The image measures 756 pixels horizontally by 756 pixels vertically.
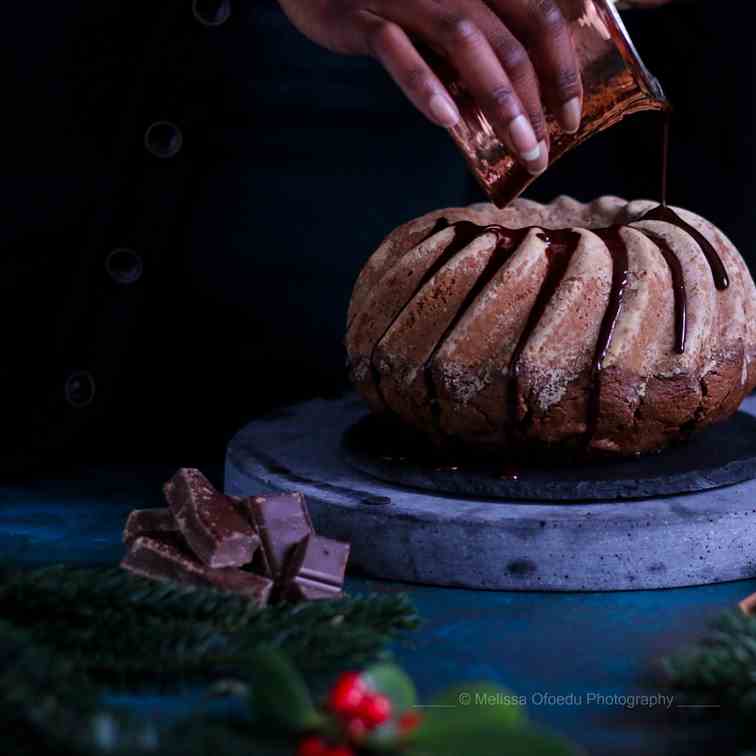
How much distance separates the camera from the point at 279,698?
110 cm

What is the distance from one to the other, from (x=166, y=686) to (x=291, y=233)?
4.84ft

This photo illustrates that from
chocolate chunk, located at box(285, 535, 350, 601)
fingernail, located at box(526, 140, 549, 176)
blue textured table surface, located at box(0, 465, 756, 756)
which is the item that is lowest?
blue textured table surface, located at box(0, 465, 756, 756)

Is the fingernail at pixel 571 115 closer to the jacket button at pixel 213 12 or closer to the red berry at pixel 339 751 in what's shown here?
the jacket button at pixel 213 12

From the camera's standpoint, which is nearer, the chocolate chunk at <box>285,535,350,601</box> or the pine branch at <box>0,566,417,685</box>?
the pine branch at <box>0,566,417,685</box>

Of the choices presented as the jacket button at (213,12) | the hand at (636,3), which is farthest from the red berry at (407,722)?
the hand at (636,3)

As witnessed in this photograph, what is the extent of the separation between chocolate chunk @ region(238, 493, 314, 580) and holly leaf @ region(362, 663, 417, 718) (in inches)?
20.2

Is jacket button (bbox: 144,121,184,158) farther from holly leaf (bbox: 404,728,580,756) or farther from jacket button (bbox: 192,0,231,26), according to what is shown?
holly leaf (bbox: 404,728,580,756)

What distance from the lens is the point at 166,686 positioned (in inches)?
50.9

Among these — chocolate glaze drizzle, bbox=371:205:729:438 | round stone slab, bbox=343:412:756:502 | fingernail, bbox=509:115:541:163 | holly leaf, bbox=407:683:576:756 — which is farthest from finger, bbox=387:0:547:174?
holly leaf, bbox=407:683:576:756

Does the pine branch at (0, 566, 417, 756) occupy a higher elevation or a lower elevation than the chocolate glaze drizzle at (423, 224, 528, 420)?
lower

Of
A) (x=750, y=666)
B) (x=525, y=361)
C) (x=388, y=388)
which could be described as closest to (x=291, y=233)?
(x=388, y=388)

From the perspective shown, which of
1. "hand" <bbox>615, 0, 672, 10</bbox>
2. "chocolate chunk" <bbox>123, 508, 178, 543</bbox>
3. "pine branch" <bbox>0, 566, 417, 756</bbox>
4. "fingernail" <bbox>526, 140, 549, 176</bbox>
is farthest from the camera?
"hand" <bbox>615, 0, 672, 10</bbox>

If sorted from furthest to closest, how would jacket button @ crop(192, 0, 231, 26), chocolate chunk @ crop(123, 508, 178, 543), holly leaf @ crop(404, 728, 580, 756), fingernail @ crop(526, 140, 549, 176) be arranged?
jacket button @ crop(192, 0, 231, 26) → fingernail @ crop(526, 140, 549, 176) → chocolate chunk @ crop(123, 508, 178, 543) → holly leaf @ crop(404, 728, 580, 756)

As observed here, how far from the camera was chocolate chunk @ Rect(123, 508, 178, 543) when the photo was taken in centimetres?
168
